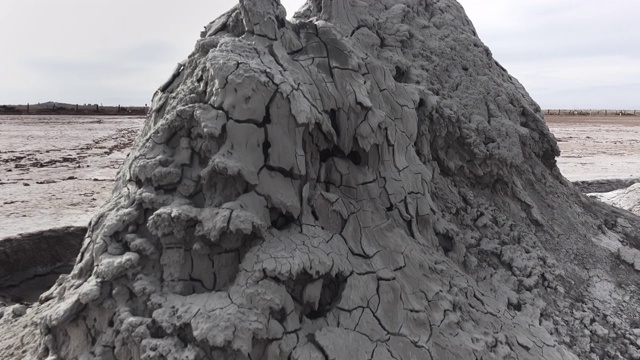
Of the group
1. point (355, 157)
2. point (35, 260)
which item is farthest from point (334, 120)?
point (35, 260)

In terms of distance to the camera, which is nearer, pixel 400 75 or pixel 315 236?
pixel 315 236

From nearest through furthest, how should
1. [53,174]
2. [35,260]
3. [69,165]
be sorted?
1. [35,260]
2. [53,174]
3. [69,165]

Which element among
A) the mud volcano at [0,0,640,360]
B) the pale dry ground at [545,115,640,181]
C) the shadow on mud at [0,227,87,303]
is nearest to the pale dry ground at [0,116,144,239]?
the shadow on mud at [0,227,87,303]

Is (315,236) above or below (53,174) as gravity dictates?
above

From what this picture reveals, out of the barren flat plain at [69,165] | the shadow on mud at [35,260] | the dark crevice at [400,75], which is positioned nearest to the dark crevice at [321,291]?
the dark crevice at [400,75]

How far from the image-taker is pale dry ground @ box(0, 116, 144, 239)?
4.44 metres

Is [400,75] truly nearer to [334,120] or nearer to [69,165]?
[334,120]

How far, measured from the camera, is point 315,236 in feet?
6.20

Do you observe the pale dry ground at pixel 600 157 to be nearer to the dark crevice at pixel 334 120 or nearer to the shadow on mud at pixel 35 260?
the dark crevice at pixel 334 120

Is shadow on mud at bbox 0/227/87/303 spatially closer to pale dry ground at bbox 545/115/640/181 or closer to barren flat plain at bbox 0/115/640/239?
barren flat plain at bbox 0/115/640/239

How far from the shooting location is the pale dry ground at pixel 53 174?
4438 mm

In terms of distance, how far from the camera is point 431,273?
2.12 m

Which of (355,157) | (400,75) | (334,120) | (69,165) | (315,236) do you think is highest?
(400,75)

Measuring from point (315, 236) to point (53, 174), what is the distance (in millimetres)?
6672
